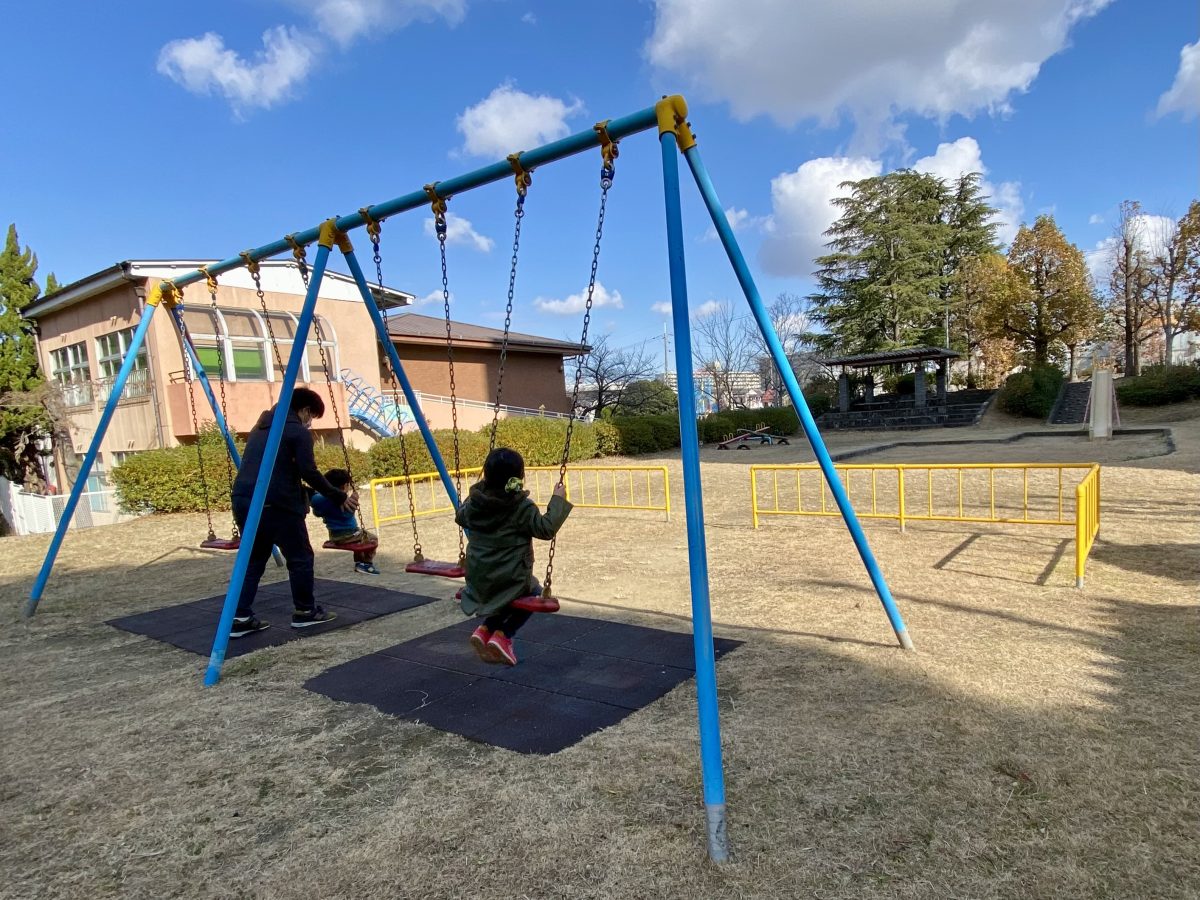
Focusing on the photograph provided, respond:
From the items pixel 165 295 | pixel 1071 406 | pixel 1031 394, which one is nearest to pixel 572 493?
pixel 165 295

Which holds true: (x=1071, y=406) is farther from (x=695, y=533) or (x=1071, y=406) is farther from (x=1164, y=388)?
(x=695, y=533)

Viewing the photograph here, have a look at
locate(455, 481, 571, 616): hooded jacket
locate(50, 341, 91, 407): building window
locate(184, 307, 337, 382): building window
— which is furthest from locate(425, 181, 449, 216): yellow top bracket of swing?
locate(50, 341, 91, 407): building window

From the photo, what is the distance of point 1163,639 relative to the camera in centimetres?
373

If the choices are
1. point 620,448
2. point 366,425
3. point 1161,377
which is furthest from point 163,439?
point 1161,377

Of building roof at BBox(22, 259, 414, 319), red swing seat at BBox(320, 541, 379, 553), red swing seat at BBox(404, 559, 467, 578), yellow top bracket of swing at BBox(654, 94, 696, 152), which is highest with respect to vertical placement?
building roof at BBox(22, 259, 414, 319)

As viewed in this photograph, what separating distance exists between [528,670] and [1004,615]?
2943mm

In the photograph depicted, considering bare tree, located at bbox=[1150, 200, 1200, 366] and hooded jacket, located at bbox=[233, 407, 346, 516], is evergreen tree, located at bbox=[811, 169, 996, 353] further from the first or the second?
hooded jacket, located at bbox=[233, 407, 346, 516]

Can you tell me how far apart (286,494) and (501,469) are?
6.23ft

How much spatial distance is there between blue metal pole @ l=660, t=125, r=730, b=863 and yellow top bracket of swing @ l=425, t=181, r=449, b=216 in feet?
5.77

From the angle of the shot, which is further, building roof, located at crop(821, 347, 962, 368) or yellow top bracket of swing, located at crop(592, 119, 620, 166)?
building roof, located at crop(821, 347, 962, 368)

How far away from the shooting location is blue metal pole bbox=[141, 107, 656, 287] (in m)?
2.99

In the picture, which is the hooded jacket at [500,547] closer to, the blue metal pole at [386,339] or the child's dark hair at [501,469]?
the child's dark hair at [501,469]

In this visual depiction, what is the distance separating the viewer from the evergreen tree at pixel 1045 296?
92.4 ft

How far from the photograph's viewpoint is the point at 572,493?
507 inches
